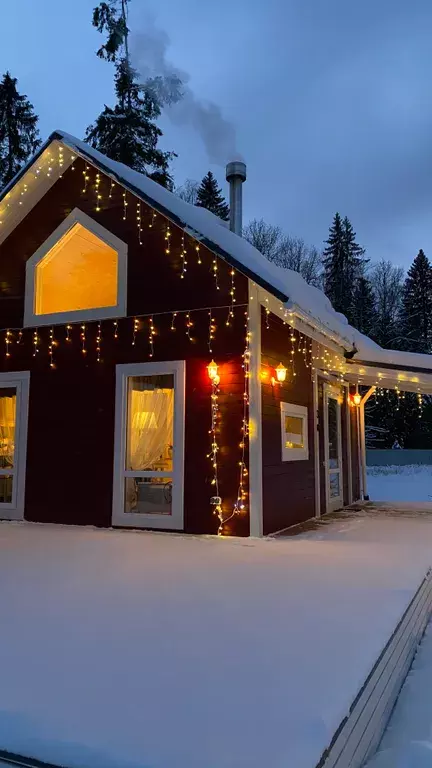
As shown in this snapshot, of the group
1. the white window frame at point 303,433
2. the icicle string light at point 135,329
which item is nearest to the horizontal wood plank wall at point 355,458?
the white window frame at point 303,433

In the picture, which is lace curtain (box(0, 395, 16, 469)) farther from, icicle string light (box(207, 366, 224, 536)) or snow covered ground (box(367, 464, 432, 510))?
snow covered ground (box(367, 464, 432, 510))

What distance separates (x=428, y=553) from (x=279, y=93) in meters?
24.9

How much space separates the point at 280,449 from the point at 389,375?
250 cm

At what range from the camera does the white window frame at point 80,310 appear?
23.5ft

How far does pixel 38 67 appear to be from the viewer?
112188 mm

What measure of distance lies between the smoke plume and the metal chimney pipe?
38cm

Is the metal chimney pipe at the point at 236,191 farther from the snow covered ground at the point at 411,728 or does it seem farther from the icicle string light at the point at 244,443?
the snow covered ground at the point at 411,728

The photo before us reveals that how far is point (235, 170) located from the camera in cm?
969

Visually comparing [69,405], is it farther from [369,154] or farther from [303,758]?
[369,154]

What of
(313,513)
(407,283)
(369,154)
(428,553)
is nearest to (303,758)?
(428,553)

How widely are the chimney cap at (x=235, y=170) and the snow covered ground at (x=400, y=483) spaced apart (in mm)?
7335

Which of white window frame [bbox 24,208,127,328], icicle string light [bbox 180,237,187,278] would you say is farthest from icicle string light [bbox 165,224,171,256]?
white window frame [bbox 24,208,127,328]

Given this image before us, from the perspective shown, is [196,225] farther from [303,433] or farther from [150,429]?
[303,433]

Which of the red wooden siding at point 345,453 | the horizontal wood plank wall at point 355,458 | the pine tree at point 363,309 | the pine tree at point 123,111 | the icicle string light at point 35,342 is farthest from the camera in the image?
the pine tree at point 363,309
